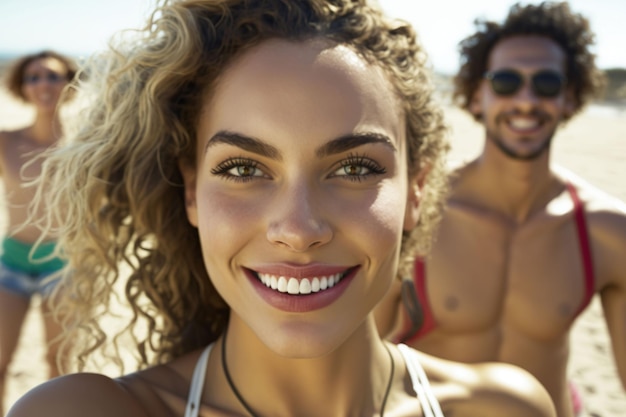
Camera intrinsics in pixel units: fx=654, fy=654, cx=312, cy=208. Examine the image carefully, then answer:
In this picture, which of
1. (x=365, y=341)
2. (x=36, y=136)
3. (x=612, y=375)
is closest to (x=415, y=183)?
(x=365, y=341)

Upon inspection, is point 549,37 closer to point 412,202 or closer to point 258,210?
point 412,202

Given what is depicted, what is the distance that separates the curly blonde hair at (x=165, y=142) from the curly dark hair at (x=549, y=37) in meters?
1.69

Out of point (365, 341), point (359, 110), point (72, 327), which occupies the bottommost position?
point (72, 327)

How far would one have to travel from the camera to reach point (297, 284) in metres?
1.42

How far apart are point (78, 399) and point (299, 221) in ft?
1.90

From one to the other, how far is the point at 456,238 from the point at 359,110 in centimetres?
182

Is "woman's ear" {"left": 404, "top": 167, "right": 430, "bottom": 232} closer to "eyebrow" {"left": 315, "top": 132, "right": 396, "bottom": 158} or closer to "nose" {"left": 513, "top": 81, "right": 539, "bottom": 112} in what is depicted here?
"eyebrow" {"left": 315, "top": 132, "right": 396, "bottom": 158}

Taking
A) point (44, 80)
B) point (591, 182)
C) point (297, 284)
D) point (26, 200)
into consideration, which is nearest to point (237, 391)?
point (297, 284)

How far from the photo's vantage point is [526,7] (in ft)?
11.3

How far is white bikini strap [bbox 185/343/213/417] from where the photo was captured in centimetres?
153

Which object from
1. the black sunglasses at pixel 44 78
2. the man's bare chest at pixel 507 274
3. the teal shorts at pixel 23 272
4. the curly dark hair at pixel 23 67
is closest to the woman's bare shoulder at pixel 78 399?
the man's bare chest at pixel 507 274

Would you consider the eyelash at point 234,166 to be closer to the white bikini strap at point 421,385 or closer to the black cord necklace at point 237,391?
the black cord necklace at point 237,391

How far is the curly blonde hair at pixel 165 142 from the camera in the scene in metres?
1.56

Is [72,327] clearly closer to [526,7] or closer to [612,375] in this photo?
[526,7]
